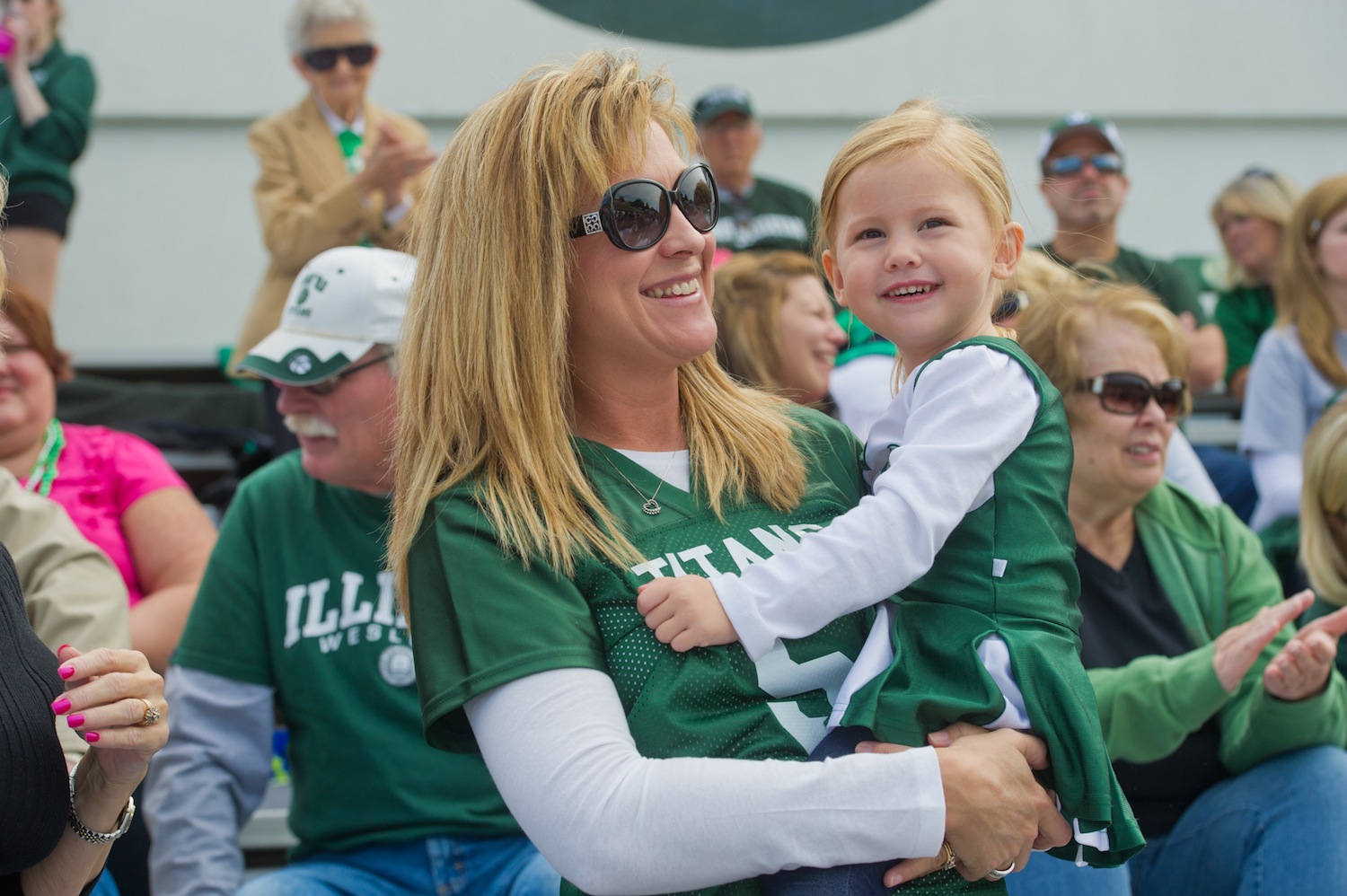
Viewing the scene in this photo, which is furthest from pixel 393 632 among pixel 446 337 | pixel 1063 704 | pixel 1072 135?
pixel 1072 135

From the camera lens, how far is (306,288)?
2766mm

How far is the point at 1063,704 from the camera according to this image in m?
1.61

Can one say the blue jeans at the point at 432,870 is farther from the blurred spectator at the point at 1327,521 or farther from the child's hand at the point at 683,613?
the blurred spectator at the point at 1327,521

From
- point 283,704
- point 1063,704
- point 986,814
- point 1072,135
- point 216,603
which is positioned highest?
point 1072,135

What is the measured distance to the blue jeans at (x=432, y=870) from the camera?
227cm

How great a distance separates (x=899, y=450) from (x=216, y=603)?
143 cm

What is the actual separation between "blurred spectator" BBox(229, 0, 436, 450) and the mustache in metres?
1.41

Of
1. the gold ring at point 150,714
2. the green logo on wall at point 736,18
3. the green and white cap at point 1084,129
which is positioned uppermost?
the green logo on wall at point 736,18

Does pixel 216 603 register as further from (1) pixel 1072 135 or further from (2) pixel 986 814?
(1) pixel 1072 135

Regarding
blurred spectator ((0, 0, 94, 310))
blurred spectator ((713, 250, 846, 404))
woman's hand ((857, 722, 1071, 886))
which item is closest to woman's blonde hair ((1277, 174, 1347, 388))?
blurred spectator ((713, 250, 846, 404))

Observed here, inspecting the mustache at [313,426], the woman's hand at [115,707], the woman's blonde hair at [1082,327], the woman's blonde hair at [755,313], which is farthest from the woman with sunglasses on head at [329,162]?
the woman's hand at [115,707]

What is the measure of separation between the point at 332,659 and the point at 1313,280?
3353mm

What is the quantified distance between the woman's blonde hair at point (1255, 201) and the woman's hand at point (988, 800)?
433 centimetres

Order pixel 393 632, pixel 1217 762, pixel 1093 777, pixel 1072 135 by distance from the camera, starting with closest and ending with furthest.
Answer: pixel 1093 777 < pixel 393 632 < pixel 1217 762 < pixel 1072 135
